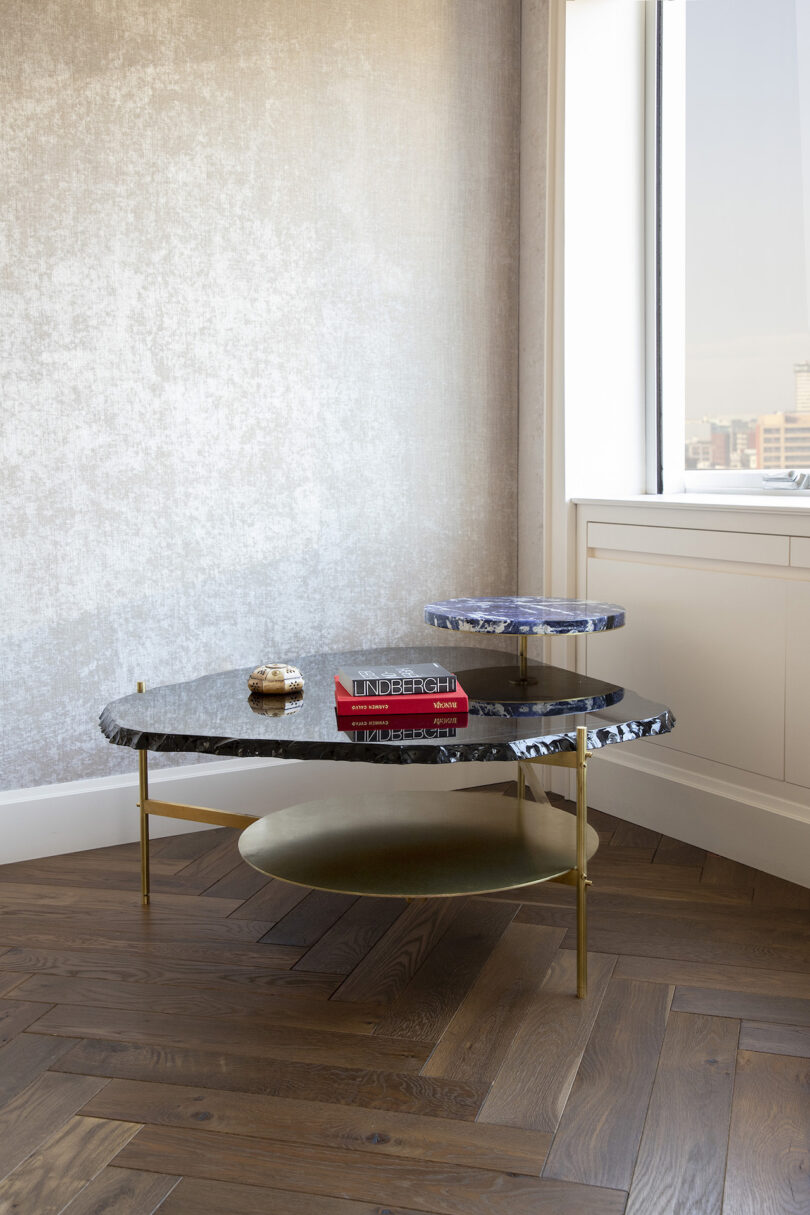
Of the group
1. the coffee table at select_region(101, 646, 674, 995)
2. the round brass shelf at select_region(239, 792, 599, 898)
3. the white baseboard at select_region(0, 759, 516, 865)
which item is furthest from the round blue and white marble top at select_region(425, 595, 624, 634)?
the white baseboard at select_region(0, 759, 516, 865)

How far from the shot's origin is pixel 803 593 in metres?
2.29

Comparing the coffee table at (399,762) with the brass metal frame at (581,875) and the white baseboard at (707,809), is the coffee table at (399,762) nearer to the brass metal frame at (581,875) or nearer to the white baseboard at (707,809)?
the brass metal frame at (581,875)

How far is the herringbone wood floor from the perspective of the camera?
132 cm

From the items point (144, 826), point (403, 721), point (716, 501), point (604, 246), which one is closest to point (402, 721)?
point (403, 721)

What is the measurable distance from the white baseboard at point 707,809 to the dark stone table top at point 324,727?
477mm

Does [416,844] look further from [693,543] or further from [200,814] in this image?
[693,543]

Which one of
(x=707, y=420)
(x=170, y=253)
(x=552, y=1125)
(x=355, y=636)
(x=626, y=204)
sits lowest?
(x=552, y=1125)

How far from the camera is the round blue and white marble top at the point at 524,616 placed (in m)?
2.21

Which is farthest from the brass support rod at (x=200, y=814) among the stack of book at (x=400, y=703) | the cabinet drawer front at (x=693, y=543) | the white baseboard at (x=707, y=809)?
the cabinet drawer front at (x=693, y=543)

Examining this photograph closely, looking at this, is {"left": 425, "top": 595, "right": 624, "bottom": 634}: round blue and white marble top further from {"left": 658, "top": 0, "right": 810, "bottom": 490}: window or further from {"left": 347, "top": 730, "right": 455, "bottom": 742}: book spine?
{"left": 658, "top": 0, "right": 810, "bottom": 490}: window

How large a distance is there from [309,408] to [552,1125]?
72.3 inches

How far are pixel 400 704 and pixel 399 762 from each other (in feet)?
0.75

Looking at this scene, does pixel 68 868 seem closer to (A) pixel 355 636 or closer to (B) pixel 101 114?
(A) pixel 355 636

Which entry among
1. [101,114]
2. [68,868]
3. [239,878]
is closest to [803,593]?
[239,878]
